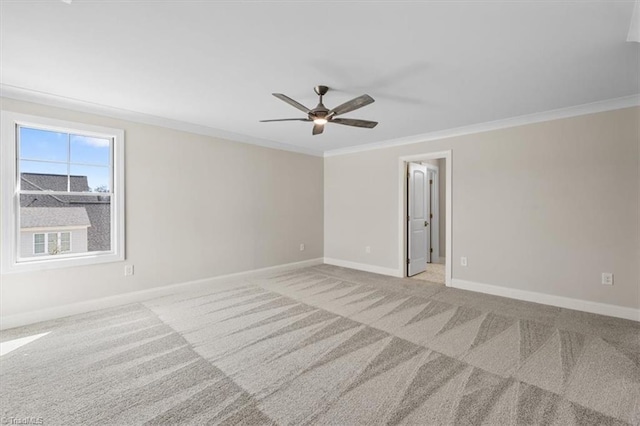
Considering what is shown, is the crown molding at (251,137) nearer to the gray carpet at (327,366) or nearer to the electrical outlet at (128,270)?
the electrical outlet at (128,270)

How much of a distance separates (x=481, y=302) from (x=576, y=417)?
2.10 m

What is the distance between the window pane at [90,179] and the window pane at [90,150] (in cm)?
8

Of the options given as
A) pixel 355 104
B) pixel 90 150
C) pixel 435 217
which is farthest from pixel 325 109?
pixel 435 217

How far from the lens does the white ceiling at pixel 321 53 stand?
5.79 ft

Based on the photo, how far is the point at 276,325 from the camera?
304 centimetres

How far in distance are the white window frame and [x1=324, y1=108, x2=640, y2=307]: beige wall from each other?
14.1 feet

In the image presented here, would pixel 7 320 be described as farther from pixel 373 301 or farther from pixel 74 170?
pixel 373 301

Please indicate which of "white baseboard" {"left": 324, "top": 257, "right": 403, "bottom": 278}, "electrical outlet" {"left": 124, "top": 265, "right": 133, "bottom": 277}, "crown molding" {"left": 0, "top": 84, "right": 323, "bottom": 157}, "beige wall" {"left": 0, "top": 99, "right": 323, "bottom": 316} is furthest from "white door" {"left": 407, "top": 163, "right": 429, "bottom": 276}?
"electrical outlet" {"left": 124, "top": 265, "right": 133, "bottom": 277}

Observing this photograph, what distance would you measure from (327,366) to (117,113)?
12.4 feet

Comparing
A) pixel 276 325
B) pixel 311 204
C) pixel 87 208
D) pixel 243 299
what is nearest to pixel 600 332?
pixel 276 325

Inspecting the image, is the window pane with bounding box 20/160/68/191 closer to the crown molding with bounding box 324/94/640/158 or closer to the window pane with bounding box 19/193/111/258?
the window pane with bounding box 19/193/111/258

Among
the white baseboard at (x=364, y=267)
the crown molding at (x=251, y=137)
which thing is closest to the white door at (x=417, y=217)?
the white baseboard at (x=364, y=267)

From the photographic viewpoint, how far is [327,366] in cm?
226

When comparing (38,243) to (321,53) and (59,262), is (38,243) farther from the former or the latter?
(321,53)
